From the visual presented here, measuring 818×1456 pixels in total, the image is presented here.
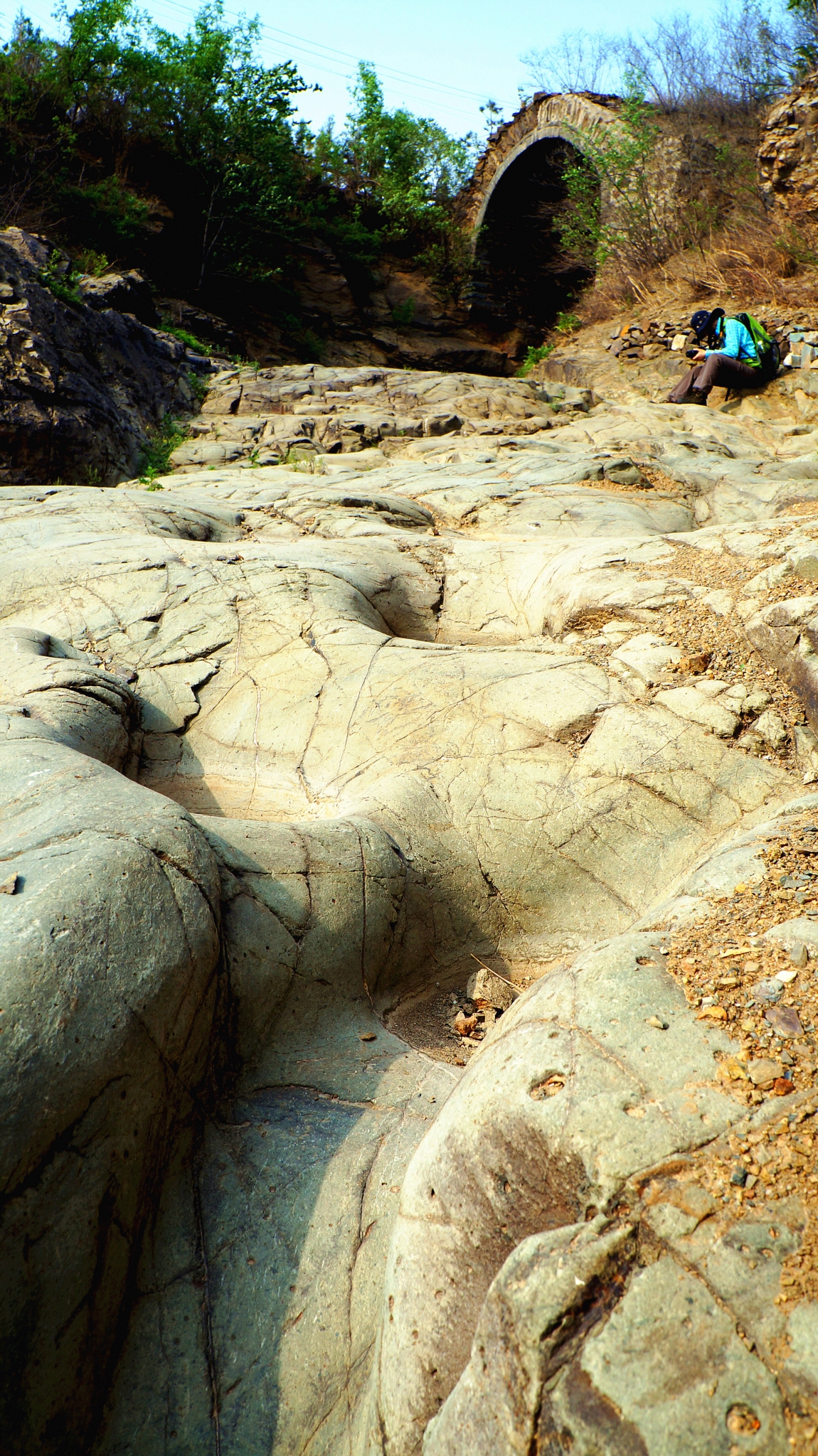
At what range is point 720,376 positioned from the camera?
10.2 m

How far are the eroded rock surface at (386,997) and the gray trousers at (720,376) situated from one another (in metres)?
6.56

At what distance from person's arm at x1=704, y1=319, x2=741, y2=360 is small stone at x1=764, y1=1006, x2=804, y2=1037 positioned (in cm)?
1035

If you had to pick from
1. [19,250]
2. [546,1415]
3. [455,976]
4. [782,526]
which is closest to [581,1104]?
[546,1415]

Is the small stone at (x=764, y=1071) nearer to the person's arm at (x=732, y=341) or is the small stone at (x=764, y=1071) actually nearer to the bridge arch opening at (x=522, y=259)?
the person's arm at (x=732, y=341)

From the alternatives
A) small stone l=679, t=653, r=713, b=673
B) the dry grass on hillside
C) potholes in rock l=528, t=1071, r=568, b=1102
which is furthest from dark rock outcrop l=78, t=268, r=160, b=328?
potholes in rock l=528, t=1071, r=568, b=1102

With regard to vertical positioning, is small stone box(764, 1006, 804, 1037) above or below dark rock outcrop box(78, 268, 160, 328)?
below

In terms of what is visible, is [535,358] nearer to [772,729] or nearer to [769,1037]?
[772,729]

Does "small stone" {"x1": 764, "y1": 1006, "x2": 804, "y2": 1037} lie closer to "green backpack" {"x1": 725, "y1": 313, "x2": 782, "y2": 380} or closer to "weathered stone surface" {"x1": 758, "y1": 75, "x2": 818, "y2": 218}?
"green backpack" {"x1": 725, "y1": 313, "x2": 782, "y2": 380}

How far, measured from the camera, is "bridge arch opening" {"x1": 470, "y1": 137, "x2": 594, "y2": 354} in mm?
19672

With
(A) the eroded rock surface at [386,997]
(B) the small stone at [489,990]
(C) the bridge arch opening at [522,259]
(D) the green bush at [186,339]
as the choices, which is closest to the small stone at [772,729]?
(A) the eroded rock surface at [386,997]

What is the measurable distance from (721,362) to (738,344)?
0.28m

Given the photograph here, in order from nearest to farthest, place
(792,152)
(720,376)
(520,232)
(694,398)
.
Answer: (720,376)
(694,398)
(792,152)
(520,232)

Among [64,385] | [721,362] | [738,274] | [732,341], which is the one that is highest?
[738,274]

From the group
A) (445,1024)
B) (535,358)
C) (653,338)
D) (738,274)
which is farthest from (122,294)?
(445,1024)
